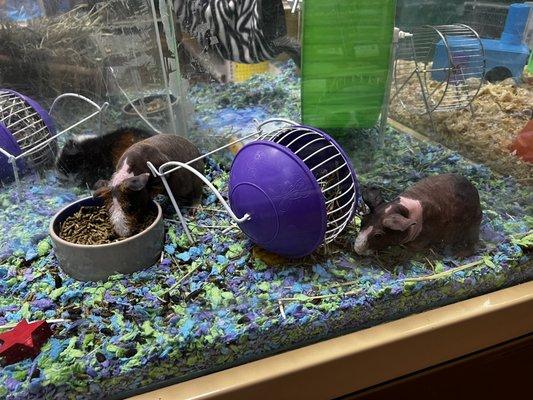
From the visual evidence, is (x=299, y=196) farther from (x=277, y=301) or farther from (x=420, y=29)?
(x=420, y=29)

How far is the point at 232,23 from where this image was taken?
1.32m

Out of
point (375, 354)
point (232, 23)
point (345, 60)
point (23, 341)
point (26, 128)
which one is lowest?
point (375, 354)

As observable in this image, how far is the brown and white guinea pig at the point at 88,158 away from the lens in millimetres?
1219

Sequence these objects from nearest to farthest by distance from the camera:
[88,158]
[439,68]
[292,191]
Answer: [292,191], [88,158], [439,68]

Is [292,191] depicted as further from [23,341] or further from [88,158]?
[88,158]

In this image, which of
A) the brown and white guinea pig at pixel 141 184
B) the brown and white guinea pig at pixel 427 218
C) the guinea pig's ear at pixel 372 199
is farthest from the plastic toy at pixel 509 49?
the brown and white guinea pig at pixel 141 184

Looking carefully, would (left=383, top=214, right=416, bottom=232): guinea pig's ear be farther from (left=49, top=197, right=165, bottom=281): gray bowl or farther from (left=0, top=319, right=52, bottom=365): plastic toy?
(left=0, top=319, right=52, bottom=365): plastic toy

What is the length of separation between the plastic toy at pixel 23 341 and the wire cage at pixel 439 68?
1274 millimetres

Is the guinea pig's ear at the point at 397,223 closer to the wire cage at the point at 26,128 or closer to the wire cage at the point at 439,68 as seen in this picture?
the wire cage at the point at 439,68

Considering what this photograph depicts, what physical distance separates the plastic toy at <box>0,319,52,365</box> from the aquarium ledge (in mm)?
191

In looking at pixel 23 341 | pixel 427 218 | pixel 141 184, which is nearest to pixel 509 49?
pixel 427 218

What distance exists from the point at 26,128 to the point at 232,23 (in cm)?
71

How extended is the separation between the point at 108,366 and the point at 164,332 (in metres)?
0.10

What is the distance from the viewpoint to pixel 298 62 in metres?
1.38
